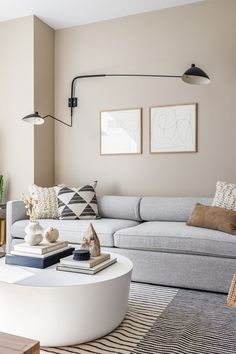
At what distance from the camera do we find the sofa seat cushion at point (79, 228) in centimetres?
290

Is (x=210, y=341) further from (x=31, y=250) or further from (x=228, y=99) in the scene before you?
(x=228, y=99)

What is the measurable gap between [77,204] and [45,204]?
1.18ft

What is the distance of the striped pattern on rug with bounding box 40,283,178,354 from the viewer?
175 centimetres

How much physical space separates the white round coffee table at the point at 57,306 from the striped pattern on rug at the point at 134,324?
1.9 inches

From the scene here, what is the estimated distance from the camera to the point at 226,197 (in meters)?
2.88

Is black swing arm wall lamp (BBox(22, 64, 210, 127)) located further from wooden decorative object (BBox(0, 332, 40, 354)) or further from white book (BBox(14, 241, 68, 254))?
wooden decorative object (BBox(0, 332, 40, 354))

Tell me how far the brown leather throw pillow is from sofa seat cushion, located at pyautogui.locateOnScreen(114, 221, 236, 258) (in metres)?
0.05

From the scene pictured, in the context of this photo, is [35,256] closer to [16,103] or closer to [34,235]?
[34,235]

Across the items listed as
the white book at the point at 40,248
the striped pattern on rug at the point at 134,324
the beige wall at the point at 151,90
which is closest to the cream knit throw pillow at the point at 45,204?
the beige wall at the point at 151,90

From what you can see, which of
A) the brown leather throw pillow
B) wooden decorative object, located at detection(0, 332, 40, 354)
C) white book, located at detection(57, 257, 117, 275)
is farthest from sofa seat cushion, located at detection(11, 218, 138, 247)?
wooden decorative object, located at detection(0, 332, 40, 354)

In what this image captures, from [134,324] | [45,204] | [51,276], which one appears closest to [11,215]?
[45,204]

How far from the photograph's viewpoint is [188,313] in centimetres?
219

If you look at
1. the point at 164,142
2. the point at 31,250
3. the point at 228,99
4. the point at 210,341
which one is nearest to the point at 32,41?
the point at 164,142

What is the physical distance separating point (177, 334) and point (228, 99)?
2.39 m
